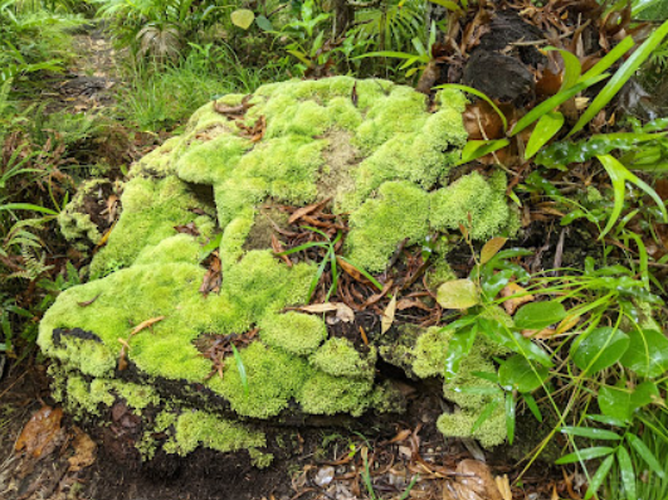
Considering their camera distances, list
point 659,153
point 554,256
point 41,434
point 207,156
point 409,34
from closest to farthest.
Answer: point 659,153, point 554,256, point 41,434, point 207,156, point 409,34

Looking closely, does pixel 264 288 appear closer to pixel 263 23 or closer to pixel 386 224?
pixel 386 224

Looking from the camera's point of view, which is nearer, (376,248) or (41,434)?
(376,248)

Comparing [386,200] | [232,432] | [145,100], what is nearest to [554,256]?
[386,200]

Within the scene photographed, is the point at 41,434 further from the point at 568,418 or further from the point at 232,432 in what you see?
the point at 568,418

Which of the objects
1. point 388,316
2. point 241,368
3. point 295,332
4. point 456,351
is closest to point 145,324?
point 241,368

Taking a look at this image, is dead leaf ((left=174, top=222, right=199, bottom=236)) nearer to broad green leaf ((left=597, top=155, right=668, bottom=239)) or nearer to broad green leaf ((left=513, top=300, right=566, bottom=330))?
broad green leaf ((left=513, top=300, right=566, bottom=330))

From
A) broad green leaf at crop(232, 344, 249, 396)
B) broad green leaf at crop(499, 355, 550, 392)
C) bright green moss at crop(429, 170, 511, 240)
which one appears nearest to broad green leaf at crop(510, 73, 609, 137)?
bright green moss at crop(429, 170, 511, 240)
